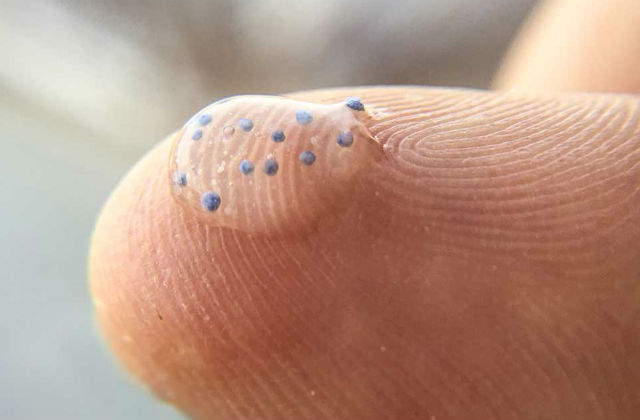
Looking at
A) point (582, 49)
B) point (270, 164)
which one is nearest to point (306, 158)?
point (270, 164)

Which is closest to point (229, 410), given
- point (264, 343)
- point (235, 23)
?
point (264, 343)

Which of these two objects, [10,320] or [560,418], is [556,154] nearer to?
[560,418]

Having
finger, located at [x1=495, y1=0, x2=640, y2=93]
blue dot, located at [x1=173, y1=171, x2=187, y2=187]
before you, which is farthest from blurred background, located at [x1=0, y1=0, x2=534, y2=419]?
blue dot, located at [x1=173, y1=171, x2=187, y2=187]

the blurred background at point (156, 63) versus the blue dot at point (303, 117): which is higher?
the blurred background at point (156, 63)

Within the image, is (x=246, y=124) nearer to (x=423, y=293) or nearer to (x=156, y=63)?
(x=423, y=293)

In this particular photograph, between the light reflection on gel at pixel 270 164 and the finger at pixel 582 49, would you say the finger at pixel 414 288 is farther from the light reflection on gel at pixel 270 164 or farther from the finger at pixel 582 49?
the finger at pixel 582 49

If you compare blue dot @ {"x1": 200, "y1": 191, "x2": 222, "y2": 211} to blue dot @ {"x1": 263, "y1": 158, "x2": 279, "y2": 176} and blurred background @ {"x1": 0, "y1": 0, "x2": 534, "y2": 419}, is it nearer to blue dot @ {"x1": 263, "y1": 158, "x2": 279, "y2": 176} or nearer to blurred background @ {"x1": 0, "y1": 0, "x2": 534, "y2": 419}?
blue dot @ {"x1": 263, "y1": 158, "x2": 279, "y2": 176}

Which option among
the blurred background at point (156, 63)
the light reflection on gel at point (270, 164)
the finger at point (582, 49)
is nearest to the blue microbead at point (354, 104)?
the light reflection on gel at point (270, 164)
